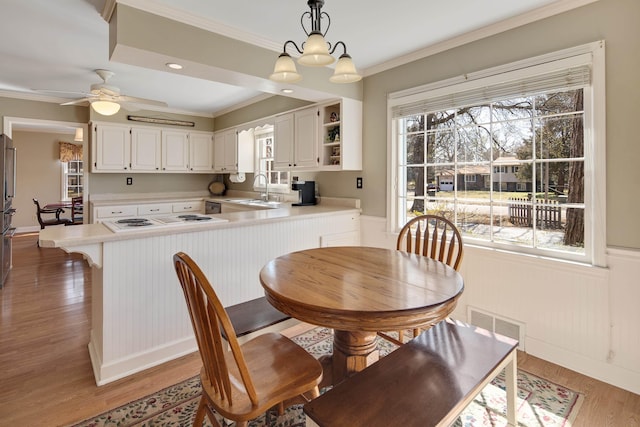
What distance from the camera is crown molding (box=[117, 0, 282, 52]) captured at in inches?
81.6

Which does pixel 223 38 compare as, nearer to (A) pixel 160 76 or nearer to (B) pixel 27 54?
(A) pixel 160 76

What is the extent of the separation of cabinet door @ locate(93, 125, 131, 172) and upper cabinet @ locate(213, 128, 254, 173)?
1382mm

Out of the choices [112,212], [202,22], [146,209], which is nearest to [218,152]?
[146,209]

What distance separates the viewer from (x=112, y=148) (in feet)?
15.9

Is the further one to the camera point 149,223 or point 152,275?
point 149,223

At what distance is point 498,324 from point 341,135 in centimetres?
216

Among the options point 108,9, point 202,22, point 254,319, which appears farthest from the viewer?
point 202,22

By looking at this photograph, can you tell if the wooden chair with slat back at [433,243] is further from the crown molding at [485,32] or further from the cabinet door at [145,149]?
the cabinet door at [145,149]

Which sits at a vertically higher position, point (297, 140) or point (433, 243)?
point (297, 140)

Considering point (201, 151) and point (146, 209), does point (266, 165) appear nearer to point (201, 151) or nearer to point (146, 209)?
point (201, 151)

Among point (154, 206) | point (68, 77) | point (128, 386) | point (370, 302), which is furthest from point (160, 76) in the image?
point (370, 302)

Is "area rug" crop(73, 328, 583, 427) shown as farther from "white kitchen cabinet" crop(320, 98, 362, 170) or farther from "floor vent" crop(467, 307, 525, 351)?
"white kitchen cabinet" crop(320, 98, 362, 170)

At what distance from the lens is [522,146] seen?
239cm

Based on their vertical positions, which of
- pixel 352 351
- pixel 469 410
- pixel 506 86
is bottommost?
pixel 469 410
